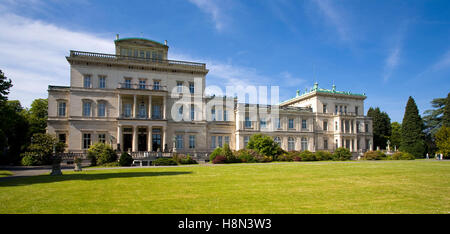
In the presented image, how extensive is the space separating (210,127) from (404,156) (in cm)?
3092

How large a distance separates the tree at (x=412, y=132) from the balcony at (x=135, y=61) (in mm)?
40150

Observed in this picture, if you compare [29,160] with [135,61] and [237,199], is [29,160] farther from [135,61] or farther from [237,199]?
[237,199]

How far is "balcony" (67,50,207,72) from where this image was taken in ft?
117

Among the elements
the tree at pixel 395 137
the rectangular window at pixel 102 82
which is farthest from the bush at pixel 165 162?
Answer: the tree at pixel 395 137

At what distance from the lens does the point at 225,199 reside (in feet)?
27.7

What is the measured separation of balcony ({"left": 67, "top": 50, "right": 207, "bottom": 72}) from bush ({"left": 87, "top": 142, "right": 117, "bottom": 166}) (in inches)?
508

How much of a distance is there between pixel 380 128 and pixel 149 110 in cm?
5454

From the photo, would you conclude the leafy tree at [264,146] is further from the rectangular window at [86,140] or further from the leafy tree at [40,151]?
the leafy tree at [40,151]

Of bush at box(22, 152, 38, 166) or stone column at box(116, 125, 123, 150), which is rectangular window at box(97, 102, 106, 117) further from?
bush at box(22, 152, 38, 166)

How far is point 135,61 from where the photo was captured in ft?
124

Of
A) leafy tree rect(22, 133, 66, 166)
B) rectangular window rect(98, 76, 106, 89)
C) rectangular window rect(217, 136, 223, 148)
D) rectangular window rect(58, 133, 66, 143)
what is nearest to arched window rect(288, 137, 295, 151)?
rectangular window rect(217, 136, 223, 148)

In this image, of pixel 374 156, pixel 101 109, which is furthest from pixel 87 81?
pixel 374 156
